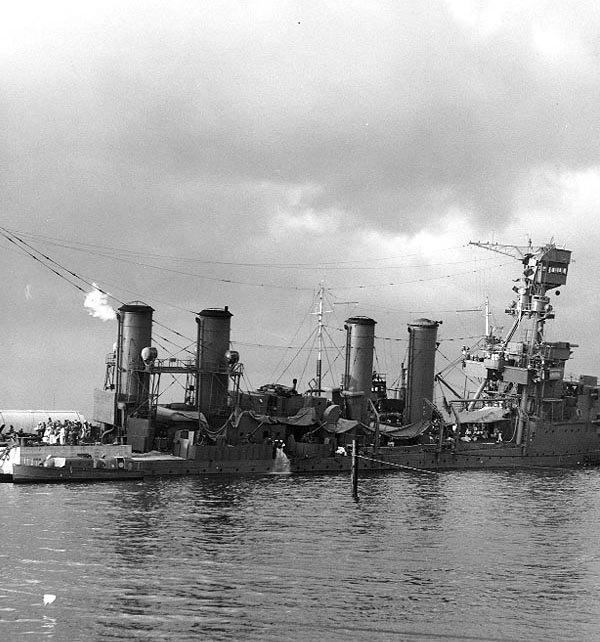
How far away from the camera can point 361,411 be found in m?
66.5

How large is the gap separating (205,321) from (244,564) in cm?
2799

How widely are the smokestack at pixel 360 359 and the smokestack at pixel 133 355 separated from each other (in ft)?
53.1

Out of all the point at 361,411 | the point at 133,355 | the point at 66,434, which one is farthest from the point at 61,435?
the point at 361,411

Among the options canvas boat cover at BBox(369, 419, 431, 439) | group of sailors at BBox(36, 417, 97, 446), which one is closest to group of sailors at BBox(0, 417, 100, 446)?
group of sailors at BBox(36, 417, 97, 446)

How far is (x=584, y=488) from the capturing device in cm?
5659

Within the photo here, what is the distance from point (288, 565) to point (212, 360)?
26952 millimetres

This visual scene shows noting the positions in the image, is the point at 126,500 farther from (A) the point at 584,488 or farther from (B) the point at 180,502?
(A) the point at 584,488

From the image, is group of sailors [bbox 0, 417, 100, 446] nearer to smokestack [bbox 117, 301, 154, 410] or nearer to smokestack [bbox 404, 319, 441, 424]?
smokestack [bbox 117, 301, 154, 410]

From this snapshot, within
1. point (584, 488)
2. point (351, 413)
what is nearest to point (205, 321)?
point (351, 413)

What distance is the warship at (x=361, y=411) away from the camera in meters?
56.9

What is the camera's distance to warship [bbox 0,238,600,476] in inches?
2240

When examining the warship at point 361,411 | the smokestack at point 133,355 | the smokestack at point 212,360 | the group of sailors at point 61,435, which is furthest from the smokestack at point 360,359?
the group of sailors at point 61,435

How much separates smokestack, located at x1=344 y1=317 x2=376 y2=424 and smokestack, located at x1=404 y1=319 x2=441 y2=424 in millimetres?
3418

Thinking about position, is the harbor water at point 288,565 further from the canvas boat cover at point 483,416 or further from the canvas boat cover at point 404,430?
the canvas boat cover at point 483,416
